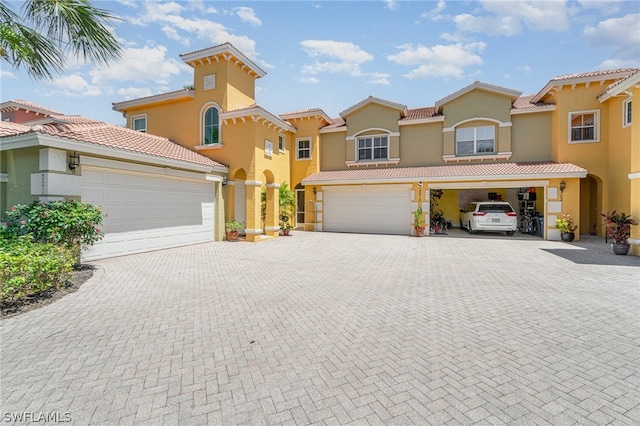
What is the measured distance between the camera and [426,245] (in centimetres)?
1305

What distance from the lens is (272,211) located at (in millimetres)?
15664

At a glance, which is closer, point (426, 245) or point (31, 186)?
point (31, 186)

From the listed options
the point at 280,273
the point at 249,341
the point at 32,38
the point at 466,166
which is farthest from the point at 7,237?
the point at 466,166

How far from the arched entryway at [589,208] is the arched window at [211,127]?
19758 millimetres

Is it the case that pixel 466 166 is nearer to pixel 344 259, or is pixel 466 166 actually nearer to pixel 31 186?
pixel 344 259

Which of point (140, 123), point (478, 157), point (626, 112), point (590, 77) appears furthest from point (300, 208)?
point (626, 112)

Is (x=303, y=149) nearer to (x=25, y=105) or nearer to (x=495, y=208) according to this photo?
(x=495, y=208)

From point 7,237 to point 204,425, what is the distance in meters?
8.02

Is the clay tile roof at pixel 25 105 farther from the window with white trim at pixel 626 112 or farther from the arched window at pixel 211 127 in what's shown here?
the window with white trim at pixel 626 112

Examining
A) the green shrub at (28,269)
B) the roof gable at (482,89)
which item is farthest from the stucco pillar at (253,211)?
the roof gable at (482,89)

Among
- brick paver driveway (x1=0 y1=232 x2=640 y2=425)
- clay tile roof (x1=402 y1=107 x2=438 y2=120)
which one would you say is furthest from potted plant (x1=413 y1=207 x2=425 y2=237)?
brick paver driveway (x1=0 y1=232 x2=640 y2=425)

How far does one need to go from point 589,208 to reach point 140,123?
26.1m

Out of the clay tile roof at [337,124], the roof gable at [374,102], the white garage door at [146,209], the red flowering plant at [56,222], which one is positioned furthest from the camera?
the clay tile roof at [337,124]

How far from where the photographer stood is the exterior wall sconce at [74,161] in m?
8.62
